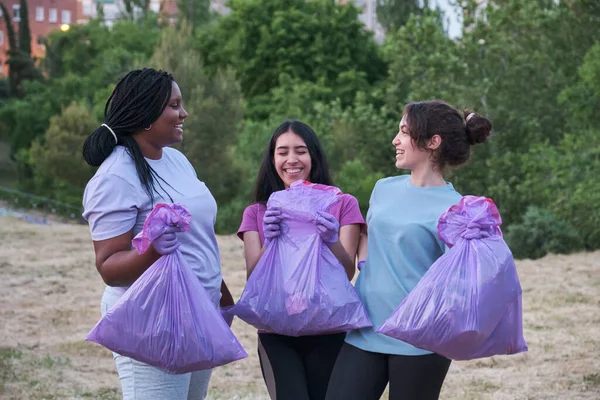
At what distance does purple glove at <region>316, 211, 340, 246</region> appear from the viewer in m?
3.21

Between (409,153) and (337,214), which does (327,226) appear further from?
(409,153)

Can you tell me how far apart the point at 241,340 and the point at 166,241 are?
5773 millimetres

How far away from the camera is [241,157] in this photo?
85.7 ft

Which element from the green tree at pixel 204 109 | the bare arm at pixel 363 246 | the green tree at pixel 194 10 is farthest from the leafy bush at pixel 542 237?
the green tree at pixel 194 10

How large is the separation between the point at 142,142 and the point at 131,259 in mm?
427

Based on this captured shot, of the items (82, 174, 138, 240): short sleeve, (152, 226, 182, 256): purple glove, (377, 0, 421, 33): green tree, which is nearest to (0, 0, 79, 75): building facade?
(377, 0, 421, 33): green tree

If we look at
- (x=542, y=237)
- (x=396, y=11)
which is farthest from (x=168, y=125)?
(x=396, y=11)

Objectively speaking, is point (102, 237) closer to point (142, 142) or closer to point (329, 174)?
point (142, 142)

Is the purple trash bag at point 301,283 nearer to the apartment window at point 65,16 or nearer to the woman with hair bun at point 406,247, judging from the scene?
the woman with hair bun at point 406,247

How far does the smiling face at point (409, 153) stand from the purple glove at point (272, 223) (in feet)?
1.54

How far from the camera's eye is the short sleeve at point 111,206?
9.20 feet

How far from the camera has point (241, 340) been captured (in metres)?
8.41

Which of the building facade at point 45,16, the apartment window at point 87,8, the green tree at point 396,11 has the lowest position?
the green tree at point 396,11

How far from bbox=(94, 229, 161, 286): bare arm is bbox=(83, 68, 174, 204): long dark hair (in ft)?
0.70
